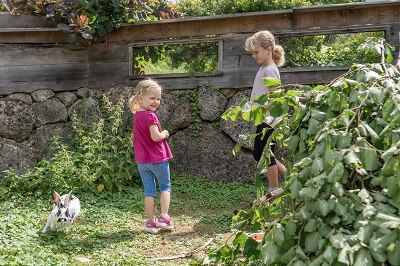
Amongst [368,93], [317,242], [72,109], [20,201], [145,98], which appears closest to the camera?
[317,242]

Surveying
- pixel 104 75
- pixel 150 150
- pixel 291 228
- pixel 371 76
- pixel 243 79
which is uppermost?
pixel 104 75

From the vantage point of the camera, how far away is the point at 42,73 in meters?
7.83

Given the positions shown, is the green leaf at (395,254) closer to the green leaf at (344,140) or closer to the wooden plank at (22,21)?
the green leaf at (344,140)

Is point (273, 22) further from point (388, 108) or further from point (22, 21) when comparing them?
point (388, 108)

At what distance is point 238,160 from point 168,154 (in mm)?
2002

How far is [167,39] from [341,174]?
533 cm

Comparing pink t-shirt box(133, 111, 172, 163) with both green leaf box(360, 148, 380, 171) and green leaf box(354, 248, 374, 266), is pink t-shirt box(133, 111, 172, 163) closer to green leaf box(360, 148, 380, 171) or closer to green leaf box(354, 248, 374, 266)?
green leaf box(360, 148, 380, 171)

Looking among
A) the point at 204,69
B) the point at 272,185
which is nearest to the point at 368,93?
the point at 272,185

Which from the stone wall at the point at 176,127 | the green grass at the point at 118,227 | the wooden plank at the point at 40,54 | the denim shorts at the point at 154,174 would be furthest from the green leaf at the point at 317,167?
the wooden plank at the point at 40,54

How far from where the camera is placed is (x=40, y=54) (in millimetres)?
7820

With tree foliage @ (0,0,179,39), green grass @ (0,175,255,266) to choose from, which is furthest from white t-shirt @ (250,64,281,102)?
tree foliage @ (0,0,179,39)

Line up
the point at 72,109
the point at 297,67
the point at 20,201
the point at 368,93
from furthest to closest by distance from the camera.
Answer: the point at 72,109
the point at 297,67
the point at 20,201
the point at 368,93

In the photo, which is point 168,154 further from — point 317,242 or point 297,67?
point 317,242

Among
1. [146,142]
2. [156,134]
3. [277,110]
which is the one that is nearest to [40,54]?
[146,142]
